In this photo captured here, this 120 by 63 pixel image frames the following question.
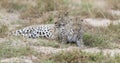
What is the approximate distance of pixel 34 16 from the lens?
9930 mm

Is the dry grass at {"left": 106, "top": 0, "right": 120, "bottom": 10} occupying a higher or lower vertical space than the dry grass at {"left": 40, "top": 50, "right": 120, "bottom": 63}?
lower

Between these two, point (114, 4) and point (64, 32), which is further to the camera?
point (114, 4)

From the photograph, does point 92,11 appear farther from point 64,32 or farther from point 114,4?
point 64,32

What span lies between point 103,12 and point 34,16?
4.87 ft

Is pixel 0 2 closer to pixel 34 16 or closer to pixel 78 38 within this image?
pixel 34 16

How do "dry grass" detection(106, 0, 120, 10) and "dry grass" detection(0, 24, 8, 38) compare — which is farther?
"dry grass" detection(106, 0, 120, 10)

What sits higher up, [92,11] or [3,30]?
[3,30]

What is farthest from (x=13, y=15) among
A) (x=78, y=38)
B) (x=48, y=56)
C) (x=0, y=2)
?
(x=48, y=56)

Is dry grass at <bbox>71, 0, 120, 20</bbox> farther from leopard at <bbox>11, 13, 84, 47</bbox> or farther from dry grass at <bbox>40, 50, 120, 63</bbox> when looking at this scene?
dry grass at <bbox>40, 50, 120, 63</bbox>

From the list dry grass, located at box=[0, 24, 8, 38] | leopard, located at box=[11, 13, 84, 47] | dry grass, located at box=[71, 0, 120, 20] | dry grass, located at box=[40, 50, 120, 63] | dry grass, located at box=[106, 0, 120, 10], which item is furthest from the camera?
dry grass, located at box=[106, 0, 120, 10]

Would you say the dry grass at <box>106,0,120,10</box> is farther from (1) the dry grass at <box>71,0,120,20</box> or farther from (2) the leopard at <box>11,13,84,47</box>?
(2) the leopard at <box>11,13,84,47</box>

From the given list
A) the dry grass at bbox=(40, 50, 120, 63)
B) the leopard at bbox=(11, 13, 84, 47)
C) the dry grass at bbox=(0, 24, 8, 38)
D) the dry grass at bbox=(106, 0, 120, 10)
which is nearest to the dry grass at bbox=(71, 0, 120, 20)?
the dry grass at bbox=(106, 0, 120, 10)

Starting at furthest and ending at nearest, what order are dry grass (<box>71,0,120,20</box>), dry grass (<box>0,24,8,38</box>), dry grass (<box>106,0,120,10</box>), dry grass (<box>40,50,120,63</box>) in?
1. dry grass (<box>106,0,120,10</box>)
2. dry grass (<box>71,0,120,20</box>)
3. dry grass (<box>0,24,8,38</box>)
4. dry grass (<box>40,50,120,63</box>)

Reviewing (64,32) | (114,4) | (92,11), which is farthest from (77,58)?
(114,4)
